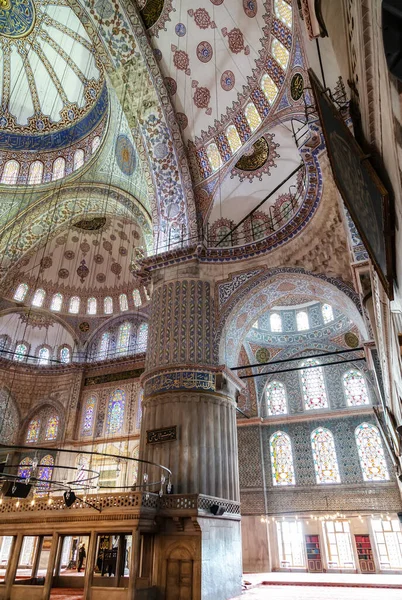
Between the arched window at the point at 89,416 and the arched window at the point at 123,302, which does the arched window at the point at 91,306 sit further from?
the arched window at the point at 89,416

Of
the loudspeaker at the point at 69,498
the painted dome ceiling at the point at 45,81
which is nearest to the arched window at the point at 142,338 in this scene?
the painted dome ceiling at the point at 45,81

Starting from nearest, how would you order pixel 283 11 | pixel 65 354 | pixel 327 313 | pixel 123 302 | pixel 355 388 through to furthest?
pixel 283 11
pixel 355 388
pixel 327 313
pixel 65 354
pixel 123 302

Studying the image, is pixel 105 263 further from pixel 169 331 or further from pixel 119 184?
pixel 169 331

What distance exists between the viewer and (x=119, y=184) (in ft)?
48.6

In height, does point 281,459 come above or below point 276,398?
below

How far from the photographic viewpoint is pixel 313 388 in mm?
14727

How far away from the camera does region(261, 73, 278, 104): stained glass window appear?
33.0ft

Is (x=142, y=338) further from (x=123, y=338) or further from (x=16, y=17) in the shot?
(x=16, y=17)

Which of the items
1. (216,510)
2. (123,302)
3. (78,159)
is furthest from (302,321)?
(78,159)

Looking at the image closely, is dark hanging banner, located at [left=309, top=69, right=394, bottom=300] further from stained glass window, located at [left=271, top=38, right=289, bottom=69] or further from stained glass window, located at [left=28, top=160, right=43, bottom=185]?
stained glass window, located at [left=28, top=160, right=43, bottom=185]

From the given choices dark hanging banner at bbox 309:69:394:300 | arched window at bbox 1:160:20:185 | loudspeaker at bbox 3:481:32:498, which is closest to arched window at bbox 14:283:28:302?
arched window at bbox 1:160:20:185

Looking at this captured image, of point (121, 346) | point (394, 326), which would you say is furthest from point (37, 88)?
point (394, 326)

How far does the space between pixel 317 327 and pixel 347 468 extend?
496 cm

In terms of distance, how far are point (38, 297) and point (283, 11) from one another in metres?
14.1
